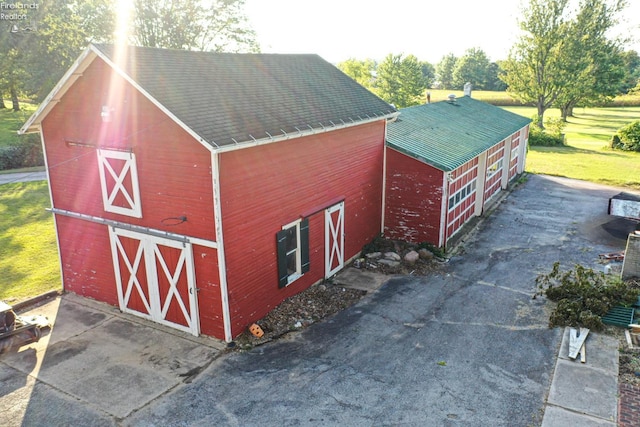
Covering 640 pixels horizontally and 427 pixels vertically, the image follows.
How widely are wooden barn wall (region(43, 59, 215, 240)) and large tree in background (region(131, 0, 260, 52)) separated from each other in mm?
31415

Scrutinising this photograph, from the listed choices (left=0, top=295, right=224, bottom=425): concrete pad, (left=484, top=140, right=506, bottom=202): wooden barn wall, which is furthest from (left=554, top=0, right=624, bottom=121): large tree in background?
(left=0, top=295, right=224, bottom=425): concrete pad

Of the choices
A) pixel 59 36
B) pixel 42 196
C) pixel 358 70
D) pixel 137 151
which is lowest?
pixel 42 196

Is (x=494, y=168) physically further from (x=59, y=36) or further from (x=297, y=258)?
(x=59, y=36)

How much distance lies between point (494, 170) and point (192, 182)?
674 inches

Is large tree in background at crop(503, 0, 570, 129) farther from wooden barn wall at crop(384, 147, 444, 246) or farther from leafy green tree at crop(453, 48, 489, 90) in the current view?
leafy green tree at crop(453, 48, 489, 90)

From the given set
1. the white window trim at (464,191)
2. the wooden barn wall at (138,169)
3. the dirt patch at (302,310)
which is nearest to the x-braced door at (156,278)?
the wooden barn wall at (138,169)

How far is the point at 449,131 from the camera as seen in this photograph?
20953mm

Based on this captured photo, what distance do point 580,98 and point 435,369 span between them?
5427 centimetres

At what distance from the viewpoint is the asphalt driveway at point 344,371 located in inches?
361

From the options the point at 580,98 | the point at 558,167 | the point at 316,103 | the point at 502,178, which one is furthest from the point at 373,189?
the point at 580,98

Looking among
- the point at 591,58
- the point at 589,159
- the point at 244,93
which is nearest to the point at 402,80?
the point at 589,159

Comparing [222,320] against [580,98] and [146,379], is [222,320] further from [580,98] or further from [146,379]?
[580,98]

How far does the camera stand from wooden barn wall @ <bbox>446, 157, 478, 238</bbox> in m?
17.3

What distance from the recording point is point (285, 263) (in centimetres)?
1302
